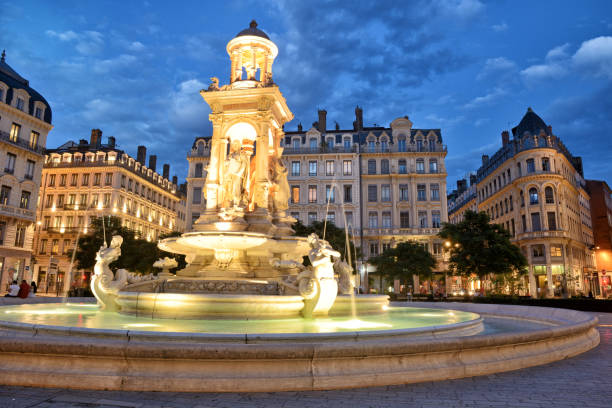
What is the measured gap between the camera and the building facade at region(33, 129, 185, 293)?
5381cm

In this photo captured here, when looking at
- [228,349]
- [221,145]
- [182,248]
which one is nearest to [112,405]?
[228,349]

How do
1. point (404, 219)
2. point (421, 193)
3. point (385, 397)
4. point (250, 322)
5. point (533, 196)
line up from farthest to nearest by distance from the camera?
1. point (421, 193)
2. point (404, 219)
3. point (533, 196)
4. point (250, 322)
5. point (385, 397)

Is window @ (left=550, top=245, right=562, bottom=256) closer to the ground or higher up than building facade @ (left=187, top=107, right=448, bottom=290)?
closer to the ground

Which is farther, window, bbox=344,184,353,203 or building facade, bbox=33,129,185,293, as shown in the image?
window, bbox=344,184,353,203

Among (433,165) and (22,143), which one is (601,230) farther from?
(22,143)

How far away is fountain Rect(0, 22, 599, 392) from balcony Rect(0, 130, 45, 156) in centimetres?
3253

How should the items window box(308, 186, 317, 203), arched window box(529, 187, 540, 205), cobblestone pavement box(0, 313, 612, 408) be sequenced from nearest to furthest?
cobblestone pavement box(0, 313, 612, 408)
arched window box(529, 187, 540, 205)
window box(308, 186, 317, 203)

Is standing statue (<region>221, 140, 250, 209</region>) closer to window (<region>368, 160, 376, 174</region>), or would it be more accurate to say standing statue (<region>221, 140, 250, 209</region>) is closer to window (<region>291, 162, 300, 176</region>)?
window (<region>291, 162, 300, 176</region>)

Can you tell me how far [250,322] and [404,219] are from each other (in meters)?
51.3

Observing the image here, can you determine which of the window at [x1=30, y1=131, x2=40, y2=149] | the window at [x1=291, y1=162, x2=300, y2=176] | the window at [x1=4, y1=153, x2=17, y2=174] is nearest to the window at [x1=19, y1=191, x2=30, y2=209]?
the window at [x1=4, y1=153, x2=17, y2=174]

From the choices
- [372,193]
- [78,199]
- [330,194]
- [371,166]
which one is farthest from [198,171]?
[372,193]

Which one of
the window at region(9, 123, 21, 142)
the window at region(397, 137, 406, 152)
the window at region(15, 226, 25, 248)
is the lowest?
the window at region(15, 226, 25, 248)

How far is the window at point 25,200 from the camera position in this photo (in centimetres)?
4006

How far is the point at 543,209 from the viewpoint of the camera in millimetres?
50844
